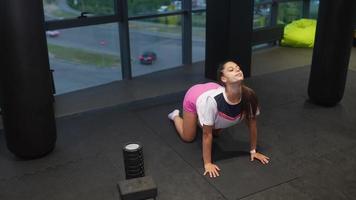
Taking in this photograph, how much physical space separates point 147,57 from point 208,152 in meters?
2.67

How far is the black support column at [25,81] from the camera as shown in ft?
8.45

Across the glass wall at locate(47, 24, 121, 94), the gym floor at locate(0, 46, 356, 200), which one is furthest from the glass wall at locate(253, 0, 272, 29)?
the glass wall at locate(47, 24, 121, 94)

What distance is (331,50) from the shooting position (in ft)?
11.7

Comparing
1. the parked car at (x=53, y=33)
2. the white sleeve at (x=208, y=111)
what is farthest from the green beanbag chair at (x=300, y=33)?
the white sleeve at (x=208, y=111)

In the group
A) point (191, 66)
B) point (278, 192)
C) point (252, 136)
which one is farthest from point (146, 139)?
point (191, 66)

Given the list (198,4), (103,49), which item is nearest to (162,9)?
(198,4)

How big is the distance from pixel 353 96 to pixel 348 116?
60 centimetres

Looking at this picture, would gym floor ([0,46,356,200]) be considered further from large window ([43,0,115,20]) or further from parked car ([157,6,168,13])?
parked car ([157,6,168,13])

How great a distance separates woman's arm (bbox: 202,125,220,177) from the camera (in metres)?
2.70

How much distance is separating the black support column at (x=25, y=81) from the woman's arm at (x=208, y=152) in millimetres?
1178

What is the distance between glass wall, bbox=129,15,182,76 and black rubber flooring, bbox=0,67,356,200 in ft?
4.04

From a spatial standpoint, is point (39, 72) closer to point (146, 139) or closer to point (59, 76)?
point (146, 139)

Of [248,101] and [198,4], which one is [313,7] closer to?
[198,4]

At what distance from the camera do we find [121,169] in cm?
283
